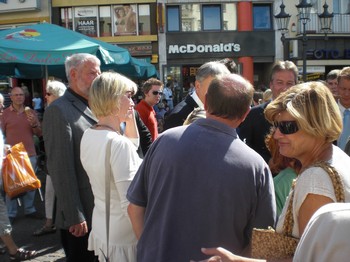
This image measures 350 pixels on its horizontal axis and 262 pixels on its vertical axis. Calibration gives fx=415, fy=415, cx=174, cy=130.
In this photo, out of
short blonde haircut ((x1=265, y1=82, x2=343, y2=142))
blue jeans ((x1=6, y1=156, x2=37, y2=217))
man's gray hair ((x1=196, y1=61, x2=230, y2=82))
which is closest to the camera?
short blonde haircut ((x1=265, y1=82, x2=343, y2=142))

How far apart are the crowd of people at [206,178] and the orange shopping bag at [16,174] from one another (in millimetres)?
1875

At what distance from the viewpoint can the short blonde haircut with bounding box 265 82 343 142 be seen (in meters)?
1.60

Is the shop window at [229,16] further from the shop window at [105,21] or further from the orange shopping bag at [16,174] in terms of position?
the orange shopping bag at [16,174]

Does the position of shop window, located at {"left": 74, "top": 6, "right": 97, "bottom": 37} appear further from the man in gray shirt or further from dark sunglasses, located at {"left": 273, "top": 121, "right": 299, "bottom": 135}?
dark sunglasses, located at {"left": 273, "top": 121, "right": 299, "bottom": 135}

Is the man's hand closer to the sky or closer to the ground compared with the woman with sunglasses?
closer to the ground

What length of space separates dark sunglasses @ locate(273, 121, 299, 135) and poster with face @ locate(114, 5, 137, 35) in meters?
20.0

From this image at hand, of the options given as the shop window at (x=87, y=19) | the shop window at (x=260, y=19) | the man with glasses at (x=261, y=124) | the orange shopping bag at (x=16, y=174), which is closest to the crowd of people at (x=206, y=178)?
the man with glasses at (x=261, y=124)

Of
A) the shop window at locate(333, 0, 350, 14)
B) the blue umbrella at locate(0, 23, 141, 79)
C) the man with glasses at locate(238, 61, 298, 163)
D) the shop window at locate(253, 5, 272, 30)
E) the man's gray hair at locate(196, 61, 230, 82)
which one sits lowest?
the man with glasses at locate(238, 61, 298, 163)

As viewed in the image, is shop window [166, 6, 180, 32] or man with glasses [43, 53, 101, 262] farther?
shop window [166, 6, 180, 32]

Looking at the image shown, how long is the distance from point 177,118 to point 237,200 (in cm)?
191

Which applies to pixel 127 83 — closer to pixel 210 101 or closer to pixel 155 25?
pixel 210 101

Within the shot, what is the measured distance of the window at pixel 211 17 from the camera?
21547mm

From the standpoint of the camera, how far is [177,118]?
362cm

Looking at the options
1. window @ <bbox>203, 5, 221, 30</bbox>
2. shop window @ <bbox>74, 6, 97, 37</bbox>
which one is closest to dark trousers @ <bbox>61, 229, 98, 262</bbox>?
shop window @ <bbox>74, 6, 97, 37</bbox>
